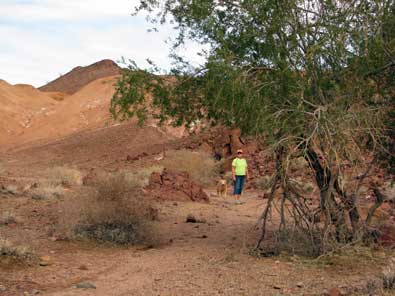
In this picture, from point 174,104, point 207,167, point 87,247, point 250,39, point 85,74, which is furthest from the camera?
point 85,74

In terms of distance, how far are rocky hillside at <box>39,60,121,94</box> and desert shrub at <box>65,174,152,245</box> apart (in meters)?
91.0

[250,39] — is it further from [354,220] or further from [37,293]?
[37,293]

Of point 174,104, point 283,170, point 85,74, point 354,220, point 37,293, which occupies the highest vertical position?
point 85,74

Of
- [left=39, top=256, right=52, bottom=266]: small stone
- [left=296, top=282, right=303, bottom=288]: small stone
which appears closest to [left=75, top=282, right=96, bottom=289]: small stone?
[left=39, top=256, right=52, bottom=266]: small stone

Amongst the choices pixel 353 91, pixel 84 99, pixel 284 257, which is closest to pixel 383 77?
pixel 353 91

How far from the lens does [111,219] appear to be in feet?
45.1

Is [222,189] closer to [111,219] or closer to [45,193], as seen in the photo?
[45,193]

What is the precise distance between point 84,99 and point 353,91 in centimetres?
7249

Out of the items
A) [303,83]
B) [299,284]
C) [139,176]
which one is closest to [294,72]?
[303,83]

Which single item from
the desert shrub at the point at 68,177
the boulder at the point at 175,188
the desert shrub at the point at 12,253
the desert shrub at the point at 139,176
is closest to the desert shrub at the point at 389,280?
the desert shrub at the point at 12,253

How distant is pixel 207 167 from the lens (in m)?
35.5

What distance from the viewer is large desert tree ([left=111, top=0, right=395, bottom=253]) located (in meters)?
10.3

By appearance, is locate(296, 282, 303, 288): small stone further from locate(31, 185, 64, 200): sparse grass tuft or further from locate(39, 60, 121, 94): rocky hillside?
locate(39, 60, 121, 94): rocky hillside

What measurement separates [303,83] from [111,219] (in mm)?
5116
